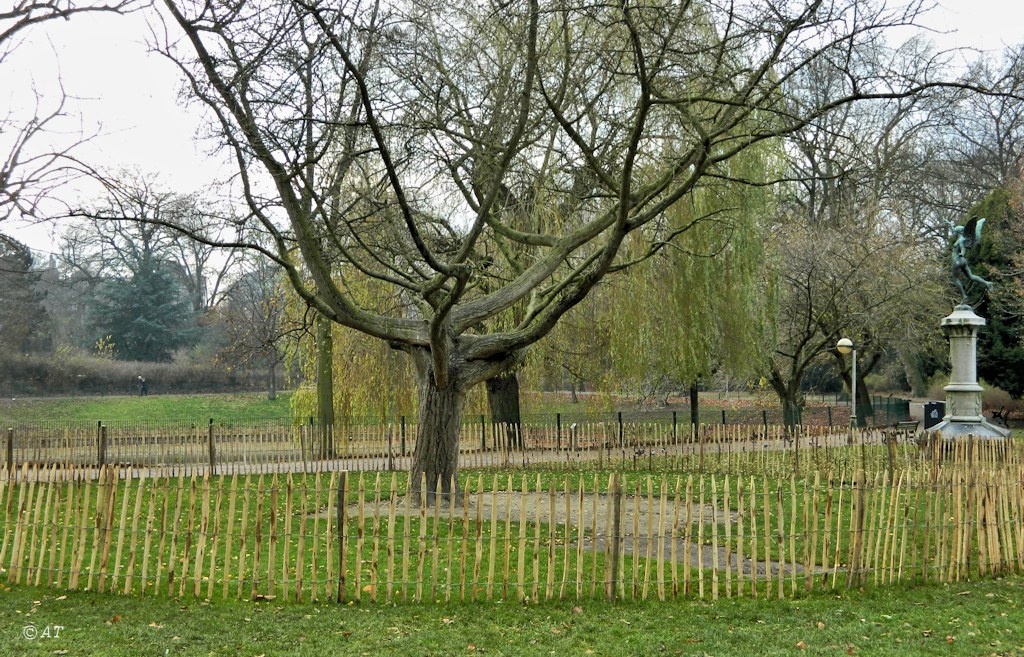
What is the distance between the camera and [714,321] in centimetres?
2280

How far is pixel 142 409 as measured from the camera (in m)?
38.8

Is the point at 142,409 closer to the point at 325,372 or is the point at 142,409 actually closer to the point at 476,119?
the point at 325,372

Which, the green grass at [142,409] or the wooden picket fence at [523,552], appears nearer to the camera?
the wooden picket fence at [523,552]

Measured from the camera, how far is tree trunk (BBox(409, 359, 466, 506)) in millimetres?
13445

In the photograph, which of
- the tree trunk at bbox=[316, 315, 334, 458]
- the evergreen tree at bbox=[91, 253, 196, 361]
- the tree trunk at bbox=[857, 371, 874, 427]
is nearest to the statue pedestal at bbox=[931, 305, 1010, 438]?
the tree trunk at bbox=[857, 371, 874, 427]

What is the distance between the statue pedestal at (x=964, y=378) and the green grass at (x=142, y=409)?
23.2 m

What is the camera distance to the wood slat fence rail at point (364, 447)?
1991cm

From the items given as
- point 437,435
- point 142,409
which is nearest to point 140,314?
point 142,409

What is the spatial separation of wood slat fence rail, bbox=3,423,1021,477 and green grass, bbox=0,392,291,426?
41.3 ft

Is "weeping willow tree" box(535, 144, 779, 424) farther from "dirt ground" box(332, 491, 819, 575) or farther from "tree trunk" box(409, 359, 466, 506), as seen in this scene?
"tree trunk" box(409, 359, 466, 506)

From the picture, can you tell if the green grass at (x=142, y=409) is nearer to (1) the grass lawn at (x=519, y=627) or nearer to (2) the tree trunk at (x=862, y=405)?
(2) the tree trunk at (x=862, y=405)

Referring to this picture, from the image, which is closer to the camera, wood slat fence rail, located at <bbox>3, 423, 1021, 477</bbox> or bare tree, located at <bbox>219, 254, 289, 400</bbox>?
wood slat fence rail, located at <bbox>3, 423, 1021, 477</bbox>

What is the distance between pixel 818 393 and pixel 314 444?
3498 centimetres

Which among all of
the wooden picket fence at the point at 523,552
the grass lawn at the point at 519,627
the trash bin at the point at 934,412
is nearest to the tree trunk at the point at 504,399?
the wooden picket fence at the point at 523,552
